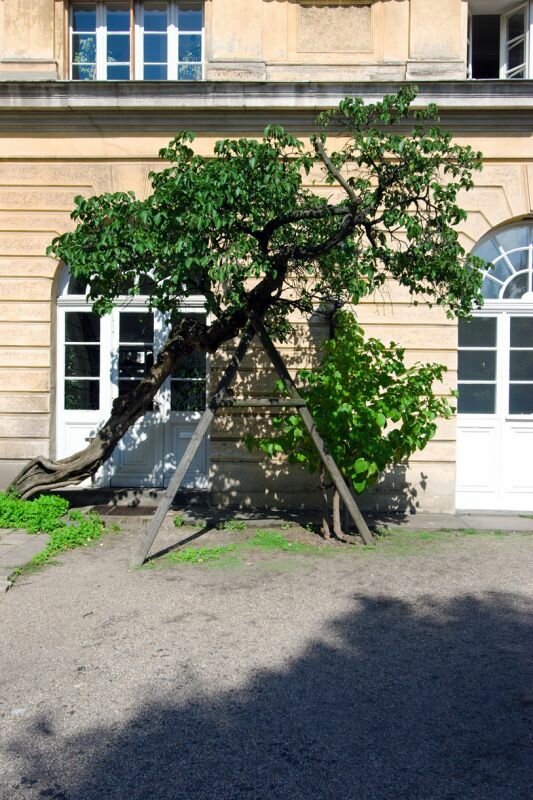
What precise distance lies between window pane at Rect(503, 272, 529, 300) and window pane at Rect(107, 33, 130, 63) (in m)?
6.06

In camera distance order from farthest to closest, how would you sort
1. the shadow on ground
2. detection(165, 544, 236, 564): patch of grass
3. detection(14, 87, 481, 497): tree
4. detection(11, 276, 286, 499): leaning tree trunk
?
detection(11, 276, 286, 499): leaning tree trunk → detection(165, 544, 236, 564): patch of grass → detection(14, 87, 481, 497): tree → the shadow on ground

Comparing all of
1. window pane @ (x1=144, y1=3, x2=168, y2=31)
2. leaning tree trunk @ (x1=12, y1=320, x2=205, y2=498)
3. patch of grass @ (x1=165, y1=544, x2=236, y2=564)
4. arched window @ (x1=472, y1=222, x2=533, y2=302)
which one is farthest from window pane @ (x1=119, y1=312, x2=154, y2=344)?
arched window @ (x1=472, y1=222, x2=533, y2=302)

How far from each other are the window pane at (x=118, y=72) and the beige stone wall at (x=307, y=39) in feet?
2.32

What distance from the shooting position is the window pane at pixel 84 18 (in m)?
9.28

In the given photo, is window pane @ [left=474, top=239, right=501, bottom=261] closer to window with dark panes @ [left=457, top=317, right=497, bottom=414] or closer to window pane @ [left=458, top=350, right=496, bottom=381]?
window with dark panes @ [left=457, top=317, right=497, bottom=414]

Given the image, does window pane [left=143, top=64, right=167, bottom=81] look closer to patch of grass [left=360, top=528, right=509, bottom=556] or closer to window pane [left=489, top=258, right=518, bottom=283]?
window pane [left=489, top=258, right=518, bottom=283]

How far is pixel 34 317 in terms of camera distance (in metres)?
8.92

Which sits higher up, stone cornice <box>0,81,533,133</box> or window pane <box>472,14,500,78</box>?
window pane <box>472,14,500,78</box>

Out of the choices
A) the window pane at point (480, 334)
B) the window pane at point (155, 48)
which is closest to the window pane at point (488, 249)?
the window pane at point (480, 334)

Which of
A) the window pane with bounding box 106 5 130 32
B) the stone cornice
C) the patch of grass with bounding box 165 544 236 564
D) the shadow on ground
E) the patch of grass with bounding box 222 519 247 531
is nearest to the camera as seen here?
the shadow on ground

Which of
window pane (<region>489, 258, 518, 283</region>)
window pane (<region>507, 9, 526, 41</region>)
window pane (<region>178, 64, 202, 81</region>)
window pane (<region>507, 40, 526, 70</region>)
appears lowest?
window pane (<region>489, 258, 518, 283</region>)

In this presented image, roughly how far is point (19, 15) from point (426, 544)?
27.9ft

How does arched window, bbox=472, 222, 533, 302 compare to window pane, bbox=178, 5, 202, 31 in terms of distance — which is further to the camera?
window pane, bbox=178, 5, 202, 31

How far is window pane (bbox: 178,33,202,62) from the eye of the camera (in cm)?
919
